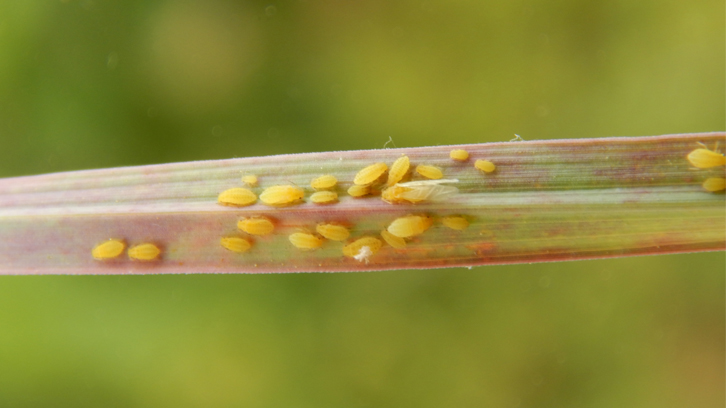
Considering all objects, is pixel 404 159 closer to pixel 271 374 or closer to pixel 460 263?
pixel 460 263

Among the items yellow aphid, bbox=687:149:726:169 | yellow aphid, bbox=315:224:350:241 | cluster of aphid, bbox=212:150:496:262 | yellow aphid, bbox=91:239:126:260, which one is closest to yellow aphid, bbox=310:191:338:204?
cluster of aphid, bbox=212:150:496:262

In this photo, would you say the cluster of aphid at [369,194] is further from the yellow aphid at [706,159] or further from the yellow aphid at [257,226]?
the yellow aphid at [706,159]

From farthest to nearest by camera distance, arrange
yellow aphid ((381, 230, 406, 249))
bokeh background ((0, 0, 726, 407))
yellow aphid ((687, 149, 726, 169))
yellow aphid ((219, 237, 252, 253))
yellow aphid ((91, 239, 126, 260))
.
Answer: bokeh background ((0, 0, 726, 407)) < yellow aphid ((91, 239, 126, 260)) < yellow aphid ((219, 237, 252, 253)) < yellow aphid ((381, 230, 406, 249)) < yellow aphid ((687, 149, 726, 169))

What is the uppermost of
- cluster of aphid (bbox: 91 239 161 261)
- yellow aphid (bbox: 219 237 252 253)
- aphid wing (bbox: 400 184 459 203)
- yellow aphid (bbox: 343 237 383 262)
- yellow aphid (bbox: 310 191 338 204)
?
yellow aphid (bbox: 310 191 338 204)

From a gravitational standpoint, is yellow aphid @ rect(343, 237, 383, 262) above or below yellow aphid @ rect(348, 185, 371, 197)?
below

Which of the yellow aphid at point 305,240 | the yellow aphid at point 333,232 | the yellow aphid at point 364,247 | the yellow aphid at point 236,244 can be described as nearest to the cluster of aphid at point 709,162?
the yellow aphid at point 364,247

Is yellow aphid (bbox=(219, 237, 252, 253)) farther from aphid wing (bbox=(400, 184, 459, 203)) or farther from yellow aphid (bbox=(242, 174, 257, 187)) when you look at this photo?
aphid wing (bbox=(400, 184, 459, 203))

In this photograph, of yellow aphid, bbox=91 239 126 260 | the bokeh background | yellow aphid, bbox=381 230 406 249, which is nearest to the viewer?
yellow aphid, bbox=381 230 406 249

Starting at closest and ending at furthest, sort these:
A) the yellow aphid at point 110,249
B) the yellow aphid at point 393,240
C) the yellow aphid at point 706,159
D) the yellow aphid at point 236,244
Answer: the yellow aphid at point 706,159 → the yellow aphid at point 393,240 → the yellow aphid at point 236,244 → the yellow aphid at point 110,249

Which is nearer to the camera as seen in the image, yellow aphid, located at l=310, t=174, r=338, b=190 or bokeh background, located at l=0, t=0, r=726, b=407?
yellow aphid, located at l=310, t=174, r=338, b=190
